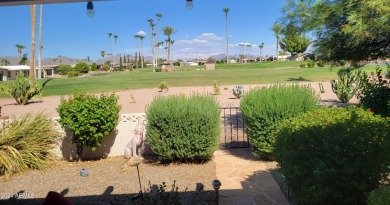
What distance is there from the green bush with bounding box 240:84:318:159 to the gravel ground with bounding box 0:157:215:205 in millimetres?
1110

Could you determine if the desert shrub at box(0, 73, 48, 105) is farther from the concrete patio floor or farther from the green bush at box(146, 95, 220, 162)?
the concrete patio floor

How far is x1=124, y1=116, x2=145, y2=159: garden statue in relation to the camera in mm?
7113

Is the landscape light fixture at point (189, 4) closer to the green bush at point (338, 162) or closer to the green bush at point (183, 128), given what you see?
the green bush at point (338, 162)

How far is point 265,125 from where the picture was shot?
20.9ft

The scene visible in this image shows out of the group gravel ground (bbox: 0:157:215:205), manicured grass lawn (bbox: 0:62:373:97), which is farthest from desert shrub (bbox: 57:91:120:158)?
manicured grass lawn (bbox: 0:62:373:97)

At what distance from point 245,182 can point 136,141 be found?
8.93ft

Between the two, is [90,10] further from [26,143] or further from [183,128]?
[26,143]

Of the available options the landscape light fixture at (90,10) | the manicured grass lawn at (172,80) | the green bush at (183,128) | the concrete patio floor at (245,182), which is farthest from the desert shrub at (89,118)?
the manicured grass lawn at (172,80)

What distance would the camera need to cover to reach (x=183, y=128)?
254 inches

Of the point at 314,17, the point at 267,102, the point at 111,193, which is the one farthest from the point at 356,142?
the point at 314,17

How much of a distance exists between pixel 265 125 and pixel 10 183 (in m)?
4.84

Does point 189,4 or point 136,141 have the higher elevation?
point 189,4

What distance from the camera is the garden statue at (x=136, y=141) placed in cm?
711

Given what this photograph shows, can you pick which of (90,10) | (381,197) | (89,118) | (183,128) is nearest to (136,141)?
(89,118)
